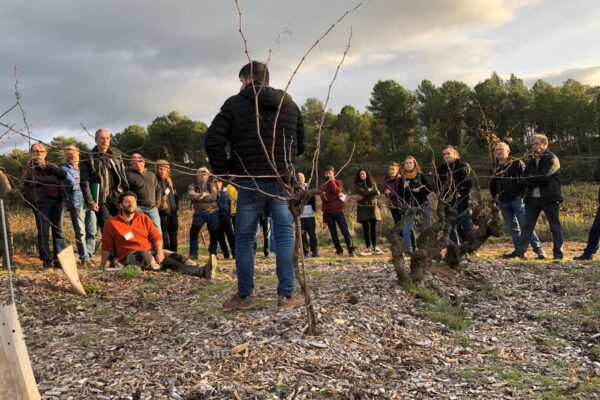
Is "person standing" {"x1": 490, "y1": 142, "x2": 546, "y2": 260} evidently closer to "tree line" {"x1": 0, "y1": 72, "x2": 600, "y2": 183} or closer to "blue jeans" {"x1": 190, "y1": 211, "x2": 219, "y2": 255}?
"blue jeans" {"x1": 190, "y1": 211, "x2": 219, "y2": 255}

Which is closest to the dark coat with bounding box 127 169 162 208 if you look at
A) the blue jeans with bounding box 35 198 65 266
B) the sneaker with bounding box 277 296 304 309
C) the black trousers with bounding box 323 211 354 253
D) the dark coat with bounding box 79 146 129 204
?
the dark coat with bounding box 79 146 129 204

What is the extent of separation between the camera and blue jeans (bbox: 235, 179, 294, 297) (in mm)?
4262

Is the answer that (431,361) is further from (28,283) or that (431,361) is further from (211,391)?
(28,283)

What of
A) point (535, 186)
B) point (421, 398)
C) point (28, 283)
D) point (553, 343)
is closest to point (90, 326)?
point (28, 283)

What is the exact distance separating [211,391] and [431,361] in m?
1.69

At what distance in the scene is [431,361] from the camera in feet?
12.1

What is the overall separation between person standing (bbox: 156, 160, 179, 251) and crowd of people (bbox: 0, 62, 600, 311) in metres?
0.02

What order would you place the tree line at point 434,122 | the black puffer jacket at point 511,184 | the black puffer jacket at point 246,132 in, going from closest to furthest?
1. the black puffer jacket at point 246,132
2. the black puffer jacket at point 511,184
3. the tree line at point 434,122

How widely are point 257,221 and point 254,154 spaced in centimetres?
60

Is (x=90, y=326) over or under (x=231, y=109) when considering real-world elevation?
under

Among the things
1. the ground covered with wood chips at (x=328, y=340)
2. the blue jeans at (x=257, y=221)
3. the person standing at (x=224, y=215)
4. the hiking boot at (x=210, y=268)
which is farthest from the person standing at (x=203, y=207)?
the blue jeans at (x=257, y=221)

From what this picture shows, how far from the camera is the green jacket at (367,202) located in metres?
10.0

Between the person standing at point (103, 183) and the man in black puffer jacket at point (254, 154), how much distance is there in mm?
3576

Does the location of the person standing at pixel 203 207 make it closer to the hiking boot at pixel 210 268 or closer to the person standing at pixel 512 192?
the hiking boot at pixel 210 268
